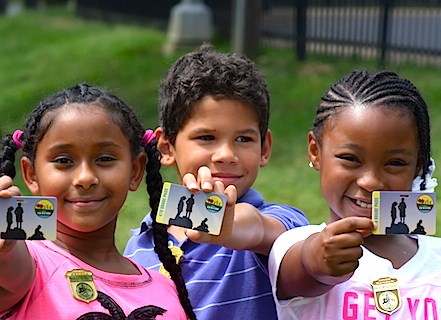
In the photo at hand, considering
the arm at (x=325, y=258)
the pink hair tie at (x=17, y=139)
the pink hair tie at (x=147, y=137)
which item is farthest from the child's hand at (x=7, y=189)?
the arm at (x=325, y=258)

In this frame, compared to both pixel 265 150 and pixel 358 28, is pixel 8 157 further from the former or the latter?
pixel 358 28

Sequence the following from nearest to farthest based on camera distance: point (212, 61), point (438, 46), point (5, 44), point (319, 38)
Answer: point (212, 61) → point (438, 46) → point (319, 38) → point (5, 44)

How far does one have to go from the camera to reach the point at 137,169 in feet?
9.34

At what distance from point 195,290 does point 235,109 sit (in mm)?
595

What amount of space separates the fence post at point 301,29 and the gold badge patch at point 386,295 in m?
9.20

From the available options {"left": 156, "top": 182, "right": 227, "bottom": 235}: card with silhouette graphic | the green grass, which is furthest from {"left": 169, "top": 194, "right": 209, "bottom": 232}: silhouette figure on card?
the green grass

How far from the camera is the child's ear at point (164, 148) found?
10.3 ft

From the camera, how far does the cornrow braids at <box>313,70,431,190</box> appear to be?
275cm

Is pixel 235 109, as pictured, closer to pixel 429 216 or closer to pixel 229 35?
pixel 429 216

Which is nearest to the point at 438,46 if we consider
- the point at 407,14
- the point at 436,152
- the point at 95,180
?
the point at 407,14

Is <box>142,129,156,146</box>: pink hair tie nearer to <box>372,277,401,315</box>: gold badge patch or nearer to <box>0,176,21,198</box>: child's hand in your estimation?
<box>0,176,21,198</box>: child's hand

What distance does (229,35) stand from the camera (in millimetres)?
13617

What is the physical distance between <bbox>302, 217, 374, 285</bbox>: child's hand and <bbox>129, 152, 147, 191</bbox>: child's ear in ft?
2.05

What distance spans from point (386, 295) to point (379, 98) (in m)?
0.58
